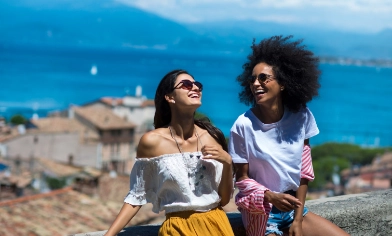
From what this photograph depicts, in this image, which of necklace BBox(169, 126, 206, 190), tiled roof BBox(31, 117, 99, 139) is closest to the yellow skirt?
necklace BBox(169, 126, 206, 190)

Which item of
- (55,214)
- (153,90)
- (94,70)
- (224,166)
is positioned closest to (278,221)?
(224,166)

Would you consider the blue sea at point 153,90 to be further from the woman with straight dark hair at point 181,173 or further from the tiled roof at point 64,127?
the woman with straight dark hair at point 181,173

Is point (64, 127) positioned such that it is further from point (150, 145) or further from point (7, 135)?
point (150, 145)

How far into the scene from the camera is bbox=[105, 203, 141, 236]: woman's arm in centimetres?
275

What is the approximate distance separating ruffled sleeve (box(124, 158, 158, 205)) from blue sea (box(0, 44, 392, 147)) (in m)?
78.1

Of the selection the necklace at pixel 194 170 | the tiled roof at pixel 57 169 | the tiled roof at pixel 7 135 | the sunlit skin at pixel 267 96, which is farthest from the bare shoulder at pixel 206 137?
the tiled roof at pixel 7 135

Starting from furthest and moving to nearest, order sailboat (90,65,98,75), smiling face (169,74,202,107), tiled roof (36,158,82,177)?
1. sailboat (90,65,98,75)
2. tiled roof (36,158,82,177)
3. smiling face (169,74,202,107)

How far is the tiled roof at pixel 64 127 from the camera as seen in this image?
39.1 meters

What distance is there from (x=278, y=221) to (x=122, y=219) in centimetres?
68

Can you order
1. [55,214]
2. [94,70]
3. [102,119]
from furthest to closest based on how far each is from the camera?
[94,70], [102,119], [55,214]

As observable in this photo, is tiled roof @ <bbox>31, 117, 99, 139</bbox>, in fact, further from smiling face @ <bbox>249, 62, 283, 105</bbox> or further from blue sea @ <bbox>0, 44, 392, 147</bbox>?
blue sea @ <bbox>0, 44, 392, 147</bbox>

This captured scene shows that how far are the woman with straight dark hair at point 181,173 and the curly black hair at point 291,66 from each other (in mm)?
351

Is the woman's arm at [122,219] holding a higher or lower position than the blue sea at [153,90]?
higher

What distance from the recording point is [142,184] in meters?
2.85
